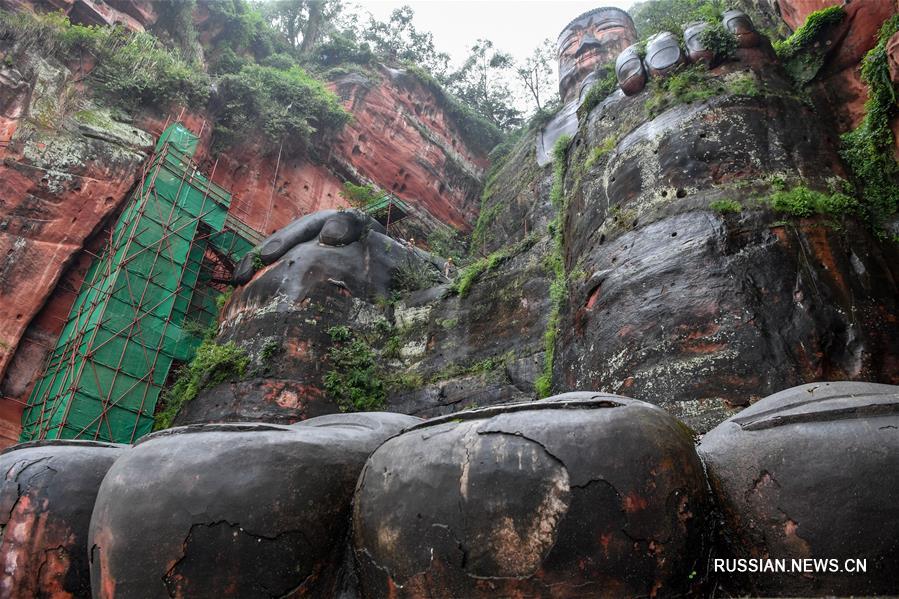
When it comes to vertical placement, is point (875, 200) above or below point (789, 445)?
above

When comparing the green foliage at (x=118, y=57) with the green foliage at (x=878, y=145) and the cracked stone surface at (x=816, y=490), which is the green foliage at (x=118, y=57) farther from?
the cracked stone surface at (x=816, y=490)

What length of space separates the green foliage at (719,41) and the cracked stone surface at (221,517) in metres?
7.46

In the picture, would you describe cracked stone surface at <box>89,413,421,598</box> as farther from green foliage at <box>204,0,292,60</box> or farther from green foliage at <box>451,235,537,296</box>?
green foliage at <box>204,0,292,60</box>

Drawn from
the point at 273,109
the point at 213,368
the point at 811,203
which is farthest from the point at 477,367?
the point at 273,109

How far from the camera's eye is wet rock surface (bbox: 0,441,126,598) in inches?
110

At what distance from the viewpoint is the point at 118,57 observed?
15953mm

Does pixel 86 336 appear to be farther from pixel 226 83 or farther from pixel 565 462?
pixel 565 462

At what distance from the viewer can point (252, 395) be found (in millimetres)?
10453

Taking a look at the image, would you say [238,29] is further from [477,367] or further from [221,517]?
[221,517]

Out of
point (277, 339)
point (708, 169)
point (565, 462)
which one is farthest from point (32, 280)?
point (565, 462)

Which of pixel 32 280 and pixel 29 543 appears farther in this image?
pixel 32 280

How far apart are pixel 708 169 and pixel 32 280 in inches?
501

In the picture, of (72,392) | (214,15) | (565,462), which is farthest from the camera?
(214,15)

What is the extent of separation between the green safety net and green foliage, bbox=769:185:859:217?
35.3 ft
